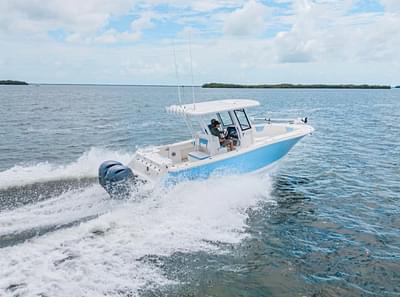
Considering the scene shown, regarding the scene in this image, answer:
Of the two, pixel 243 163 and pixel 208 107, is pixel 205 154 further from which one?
pixel 208 107

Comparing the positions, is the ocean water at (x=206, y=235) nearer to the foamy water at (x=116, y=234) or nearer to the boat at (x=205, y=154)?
the foamy water at (x=116, y=234)

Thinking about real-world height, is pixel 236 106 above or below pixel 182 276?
above

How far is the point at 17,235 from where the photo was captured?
825 cm

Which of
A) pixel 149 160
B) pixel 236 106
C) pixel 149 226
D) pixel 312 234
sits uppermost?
pixel 236 106

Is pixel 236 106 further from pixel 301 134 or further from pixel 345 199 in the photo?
pixel 345 199

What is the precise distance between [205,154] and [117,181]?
3136 millimetres

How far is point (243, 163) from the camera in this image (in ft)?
39.1

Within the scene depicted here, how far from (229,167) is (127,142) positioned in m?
12.6

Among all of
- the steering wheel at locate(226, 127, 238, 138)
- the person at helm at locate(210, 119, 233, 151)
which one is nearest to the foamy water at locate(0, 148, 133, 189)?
the person at helm at locate(210, 119, 233, 151)

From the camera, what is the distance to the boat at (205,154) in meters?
10.5

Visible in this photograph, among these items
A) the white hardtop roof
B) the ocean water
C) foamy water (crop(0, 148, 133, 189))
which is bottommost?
the ocean water

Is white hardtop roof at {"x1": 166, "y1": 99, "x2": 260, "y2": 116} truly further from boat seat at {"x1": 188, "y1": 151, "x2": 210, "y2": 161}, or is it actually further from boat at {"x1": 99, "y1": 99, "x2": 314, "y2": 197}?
boat seat at {"x1": 188, "y1": 151, "x2": 210, "y2": 161}

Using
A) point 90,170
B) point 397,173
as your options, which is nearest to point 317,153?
point 397,173

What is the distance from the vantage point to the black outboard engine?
1017cm
